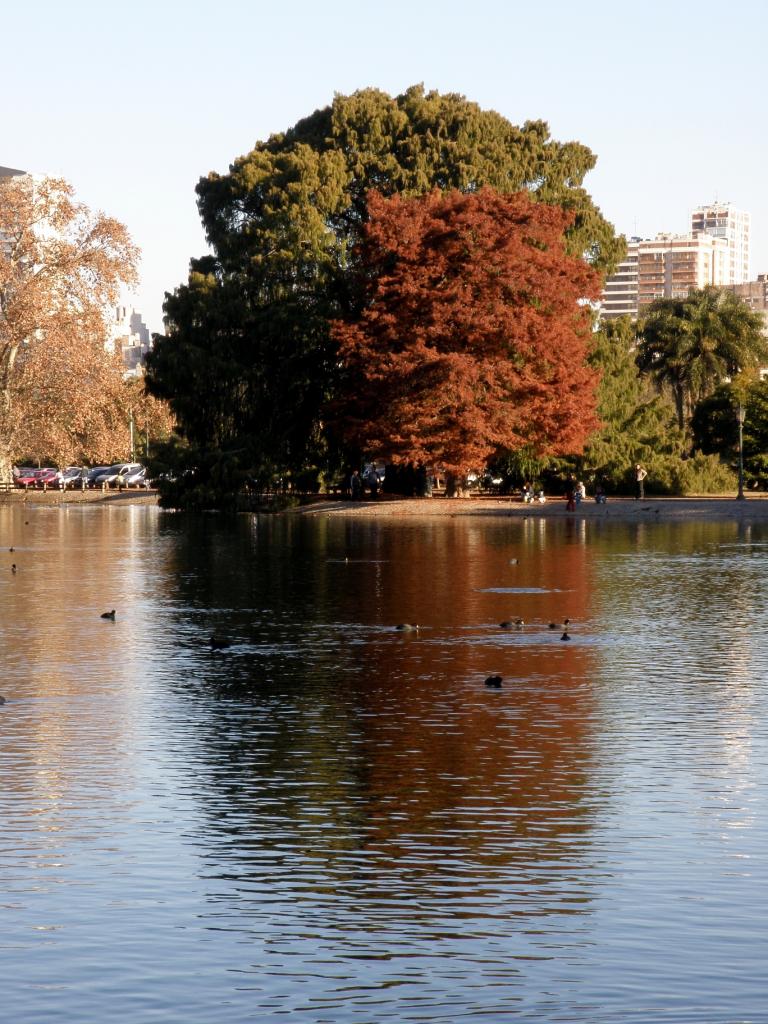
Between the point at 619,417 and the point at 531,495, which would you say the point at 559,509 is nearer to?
the point at 531,495

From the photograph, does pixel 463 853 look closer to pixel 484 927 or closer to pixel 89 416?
pixel 484 927

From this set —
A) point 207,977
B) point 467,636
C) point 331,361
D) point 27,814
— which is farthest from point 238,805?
point 331,361

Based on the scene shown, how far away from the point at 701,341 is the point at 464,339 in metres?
29.1

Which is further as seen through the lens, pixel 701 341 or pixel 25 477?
pixel 25 477

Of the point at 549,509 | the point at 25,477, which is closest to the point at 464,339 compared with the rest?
the point at 549,509

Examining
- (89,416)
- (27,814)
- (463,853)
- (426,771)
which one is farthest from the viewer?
(89,416)

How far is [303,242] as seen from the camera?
2852 inches

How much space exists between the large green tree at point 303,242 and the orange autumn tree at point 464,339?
11.6ft

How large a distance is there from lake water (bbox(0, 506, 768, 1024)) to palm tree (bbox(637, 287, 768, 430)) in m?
67.7

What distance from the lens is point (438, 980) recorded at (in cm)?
750

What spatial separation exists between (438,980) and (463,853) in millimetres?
2259

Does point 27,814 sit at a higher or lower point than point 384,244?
lower

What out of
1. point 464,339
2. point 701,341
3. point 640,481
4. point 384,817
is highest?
point 701,341

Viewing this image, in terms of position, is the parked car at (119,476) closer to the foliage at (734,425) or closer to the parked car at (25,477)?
the parked car at (25,477)
